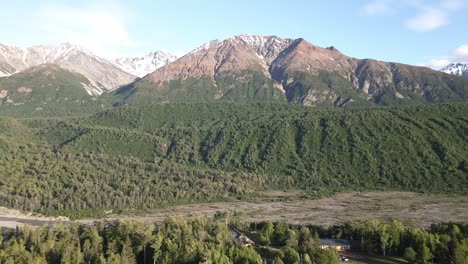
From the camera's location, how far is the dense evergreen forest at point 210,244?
3718 inches

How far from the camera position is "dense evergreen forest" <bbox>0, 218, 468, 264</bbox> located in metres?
94.4

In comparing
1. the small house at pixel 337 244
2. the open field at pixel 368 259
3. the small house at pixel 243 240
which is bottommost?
the open field at pixel 368 259

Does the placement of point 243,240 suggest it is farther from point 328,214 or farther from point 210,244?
point 328,214

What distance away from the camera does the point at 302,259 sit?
95.3 meters

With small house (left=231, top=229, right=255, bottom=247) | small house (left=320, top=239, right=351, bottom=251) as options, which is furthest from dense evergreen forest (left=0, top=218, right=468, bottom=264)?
small house (left=320, top=239, right=351, bottom=251)

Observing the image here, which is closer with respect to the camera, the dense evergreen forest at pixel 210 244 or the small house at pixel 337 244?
the dense evergreen forest at pixel 210 244

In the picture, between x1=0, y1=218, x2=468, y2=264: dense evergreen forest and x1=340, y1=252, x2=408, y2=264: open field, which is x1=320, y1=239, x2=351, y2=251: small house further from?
x1=340, y1=252, x2=408, y2=264: open field

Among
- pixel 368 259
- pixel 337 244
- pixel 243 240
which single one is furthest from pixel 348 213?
pixel 243 240

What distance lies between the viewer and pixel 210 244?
10031 centimetres

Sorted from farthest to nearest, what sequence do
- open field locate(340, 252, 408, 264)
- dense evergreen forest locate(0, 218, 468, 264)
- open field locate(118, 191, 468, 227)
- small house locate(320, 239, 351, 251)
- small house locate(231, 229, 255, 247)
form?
open field locate(118, 191, 468, 227)
small house locate(320, 239, 351, 251)
small house locate(231, 229, 255, 247)
open field locate(340, 252, 408, 264)
dense evergreen forest locate(0, 218, 468, 264)

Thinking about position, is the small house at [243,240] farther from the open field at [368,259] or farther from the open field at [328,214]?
the open field at [328,214]

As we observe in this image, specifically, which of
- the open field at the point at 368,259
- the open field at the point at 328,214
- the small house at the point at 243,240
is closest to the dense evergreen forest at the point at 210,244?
the small house at the point at 243,240

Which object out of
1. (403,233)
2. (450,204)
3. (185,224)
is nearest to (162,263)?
(185,224)

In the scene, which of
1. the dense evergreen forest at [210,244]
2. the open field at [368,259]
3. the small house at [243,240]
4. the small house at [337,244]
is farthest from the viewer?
the small house at [337,244]
